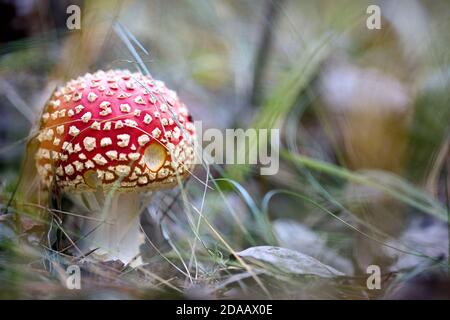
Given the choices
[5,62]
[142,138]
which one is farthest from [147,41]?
[142,138]

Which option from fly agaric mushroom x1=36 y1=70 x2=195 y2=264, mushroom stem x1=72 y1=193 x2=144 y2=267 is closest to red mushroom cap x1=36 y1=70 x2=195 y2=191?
fly agaric mushroom x1=36 y1=70 x2=195 y2=264

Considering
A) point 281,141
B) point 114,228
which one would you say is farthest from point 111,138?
point 281,141

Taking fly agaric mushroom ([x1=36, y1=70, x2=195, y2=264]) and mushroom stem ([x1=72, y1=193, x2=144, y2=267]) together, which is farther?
mushroom stem ([x1=72, y1=193, x2=144, y2=267])

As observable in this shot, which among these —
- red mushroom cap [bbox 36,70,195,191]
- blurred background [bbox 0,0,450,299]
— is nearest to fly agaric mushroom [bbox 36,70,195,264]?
red mushroom cap [bbox 36,70,195,191]

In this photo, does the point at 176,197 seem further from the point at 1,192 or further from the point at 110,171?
the point at 1,192

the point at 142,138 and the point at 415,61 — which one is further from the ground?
the point at 415,61

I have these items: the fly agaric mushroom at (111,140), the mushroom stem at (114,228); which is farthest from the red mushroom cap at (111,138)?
the mushroom stem at (114,228)

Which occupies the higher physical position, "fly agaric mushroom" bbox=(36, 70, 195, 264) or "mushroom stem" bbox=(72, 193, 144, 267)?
"fly agaric mushroom" bbox=(36, 70, 195, 264)

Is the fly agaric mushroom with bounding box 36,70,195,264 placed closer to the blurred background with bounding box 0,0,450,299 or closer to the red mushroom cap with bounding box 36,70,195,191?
the red mushroom cap with bounding box 36,70,195,191

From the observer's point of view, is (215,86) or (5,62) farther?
(215,86)
